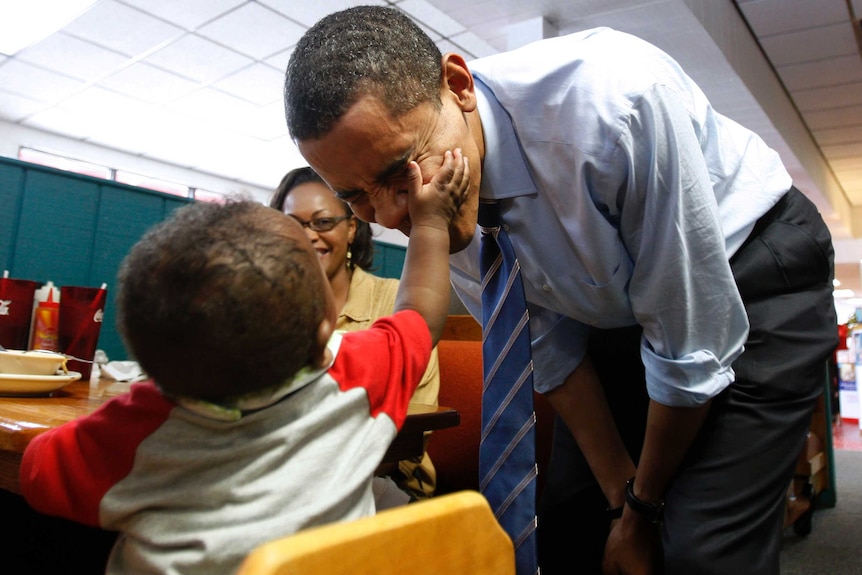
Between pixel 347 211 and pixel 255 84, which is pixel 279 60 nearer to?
pixel 255 84

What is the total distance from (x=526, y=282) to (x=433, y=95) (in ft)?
1.32

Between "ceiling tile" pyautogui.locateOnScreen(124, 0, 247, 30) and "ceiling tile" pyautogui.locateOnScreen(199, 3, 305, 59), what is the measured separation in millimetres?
77

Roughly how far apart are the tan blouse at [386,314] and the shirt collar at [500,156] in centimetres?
76

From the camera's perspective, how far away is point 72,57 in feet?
20.3

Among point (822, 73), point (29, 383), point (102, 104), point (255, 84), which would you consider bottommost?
point (29, 383)

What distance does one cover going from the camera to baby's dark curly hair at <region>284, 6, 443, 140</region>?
0.90 metres

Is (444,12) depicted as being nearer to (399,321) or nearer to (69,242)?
(69,242)

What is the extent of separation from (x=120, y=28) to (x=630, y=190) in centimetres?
583

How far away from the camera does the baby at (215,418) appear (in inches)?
25.3

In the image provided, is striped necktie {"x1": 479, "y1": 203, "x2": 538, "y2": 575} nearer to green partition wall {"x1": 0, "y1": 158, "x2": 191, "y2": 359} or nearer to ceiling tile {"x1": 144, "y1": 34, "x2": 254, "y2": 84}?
green partition wall {"x1": 0, "y1": 158, "x2": 191, "y2": 359}

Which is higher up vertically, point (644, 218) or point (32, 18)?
point (32, 18)

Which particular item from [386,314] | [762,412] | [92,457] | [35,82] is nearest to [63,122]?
[35,82]

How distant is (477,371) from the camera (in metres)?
2.04

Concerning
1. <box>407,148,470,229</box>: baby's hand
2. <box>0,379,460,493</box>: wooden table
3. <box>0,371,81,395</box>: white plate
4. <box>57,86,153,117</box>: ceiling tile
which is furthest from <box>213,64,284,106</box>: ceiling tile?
<box>407,148,470,229</box>: baby's hand
